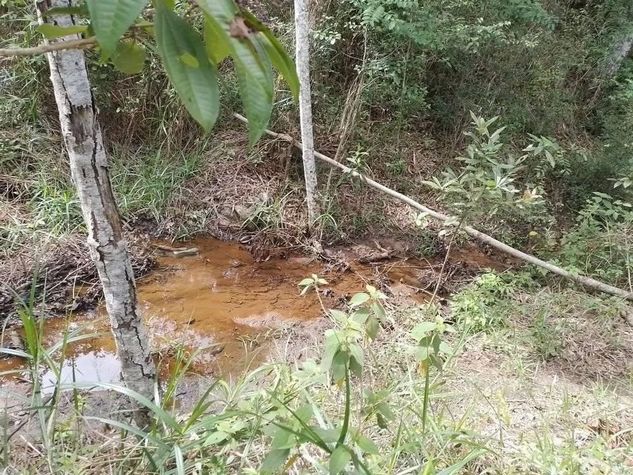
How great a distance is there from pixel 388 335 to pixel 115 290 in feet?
5.40

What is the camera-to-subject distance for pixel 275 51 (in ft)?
1.57

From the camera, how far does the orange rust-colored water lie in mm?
2639

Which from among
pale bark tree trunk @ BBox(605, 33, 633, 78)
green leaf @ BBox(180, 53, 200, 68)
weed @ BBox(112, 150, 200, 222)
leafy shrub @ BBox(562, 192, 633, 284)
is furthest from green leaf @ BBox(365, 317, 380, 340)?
pale bark tree trunk @ BBox(605, 33, 633, 78)

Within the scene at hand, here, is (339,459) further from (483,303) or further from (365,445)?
(483,303)

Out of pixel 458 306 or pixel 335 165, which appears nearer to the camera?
pixel 458 306

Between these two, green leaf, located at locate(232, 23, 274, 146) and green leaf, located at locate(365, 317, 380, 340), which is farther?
green leaf, located at locate(365, 317, 380, 340)

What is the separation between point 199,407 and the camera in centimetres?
132

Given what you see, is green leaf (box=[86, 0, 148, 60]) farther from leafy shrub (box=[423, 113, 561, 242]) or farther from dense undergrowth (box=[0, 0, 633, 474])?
leafy shrub (box=[423, 113, 561, 242])

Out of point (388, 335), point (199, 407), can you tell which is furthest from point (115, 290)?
point (388, 335)

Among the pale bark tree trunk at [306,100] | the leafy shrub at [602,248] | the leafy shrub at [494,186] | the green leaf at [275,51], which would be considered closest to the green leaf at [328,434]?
the green leaf at [275,51]

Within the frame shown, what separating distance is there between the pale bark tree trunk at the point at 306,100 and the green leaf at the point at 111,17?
2556mm

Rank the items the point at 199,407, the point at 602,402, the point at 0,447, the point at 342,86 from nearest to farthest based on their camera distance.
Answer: the point at 199,407 → the point at 0,447 → the point at 602,402 → the point at 342,86

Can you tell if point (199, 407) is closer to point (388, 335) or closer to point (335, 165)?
point (388, 335)

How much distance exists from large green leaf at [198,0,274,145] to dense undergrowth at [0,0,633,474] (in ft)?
3.26
